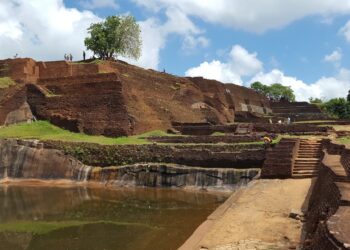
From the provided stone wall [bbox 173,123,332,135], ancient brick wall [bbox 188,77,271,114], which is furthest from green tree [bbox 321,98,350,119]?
stone wall [bbox 173,123,332,135]

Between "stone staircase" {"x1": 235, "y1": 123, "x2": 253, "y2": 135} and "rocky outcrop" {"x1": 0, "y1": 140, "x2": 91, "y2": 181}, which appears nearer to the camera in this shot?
"rocky outcrop" {"x1": 0, "y1": 140, "x2": 91, "y2": 181}

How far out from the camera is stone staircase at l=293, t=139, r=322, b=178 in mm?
16375

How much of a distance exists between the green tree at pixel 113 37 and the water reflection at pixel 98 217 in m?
22.2

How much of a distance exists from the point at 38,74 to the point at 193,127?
1289 centimetres

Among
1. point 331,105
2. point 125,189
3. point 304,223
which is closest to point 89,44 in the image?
point 125,189

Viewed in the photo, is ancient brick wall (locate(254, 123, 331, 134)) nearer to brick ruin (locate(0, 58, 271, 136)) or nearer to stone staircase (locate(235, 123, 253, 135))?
stone staircase (locate(235, 123, 253, 135))

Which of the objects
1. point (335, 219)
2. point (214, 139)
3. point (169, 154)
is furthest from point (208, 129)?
point (335, 219)

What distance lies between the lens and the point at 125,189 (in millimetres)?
20688

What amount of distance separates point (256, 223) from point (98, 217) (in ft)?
21.4

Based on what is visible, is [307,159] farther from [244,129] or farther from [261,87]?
[261,87]

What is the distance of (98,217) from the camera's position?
14.8 metres

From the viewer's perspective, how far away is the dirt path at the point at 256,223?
27.4 feet

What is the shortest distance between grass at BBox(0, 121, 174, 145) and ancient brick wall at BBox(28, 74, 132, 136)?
0.68 metres

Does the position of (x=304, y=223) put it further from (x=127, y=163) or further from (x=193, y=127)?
(x=193, y=127)
